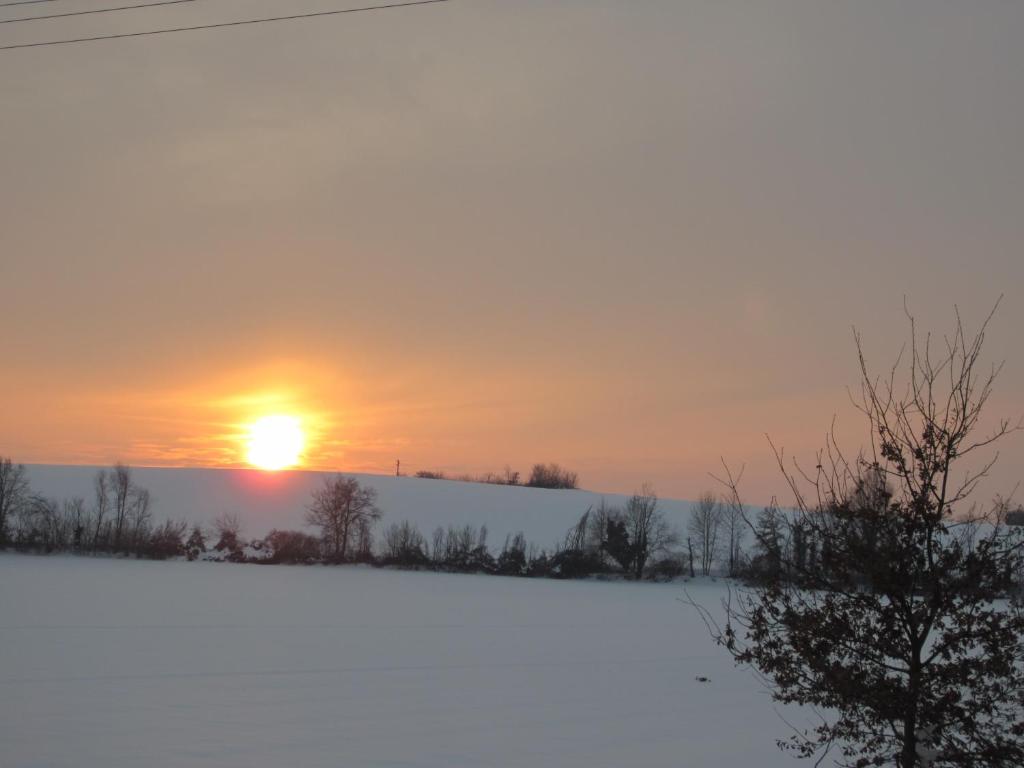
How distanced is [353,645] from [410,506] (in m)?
70.3

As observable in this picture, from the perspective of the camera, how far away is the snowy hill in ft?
277

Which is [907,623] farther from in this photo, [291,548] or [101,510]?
[101,510]

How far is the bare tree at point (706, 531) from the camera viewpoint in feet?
240

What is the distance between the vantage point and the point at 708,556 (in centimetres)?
7300

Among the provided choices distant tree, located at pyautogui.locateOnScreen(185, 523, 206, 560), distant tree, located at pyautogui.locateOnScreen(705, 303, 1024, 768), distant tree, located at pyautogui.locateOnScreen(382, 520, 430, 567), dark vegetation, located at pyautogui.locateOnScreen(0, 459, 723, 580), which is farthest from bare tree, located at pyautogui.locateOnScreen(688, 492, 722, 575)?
distant tree, located at pyautogui.locateOnScreen(705, 303, 1024, 768)

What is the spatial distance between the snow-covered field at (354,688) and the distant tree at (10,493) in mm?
40701

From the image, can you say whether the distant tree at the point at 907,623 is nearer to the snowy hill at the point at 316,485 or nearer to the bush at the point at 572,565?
the bush at the point at 572,565

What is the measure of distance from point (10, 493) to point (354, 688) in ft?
210

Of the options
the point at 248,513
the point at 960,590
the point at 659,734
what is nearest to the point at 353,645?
the point at 659,734

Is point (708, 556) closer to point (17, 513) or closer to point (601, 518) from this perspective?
point (601, 518)

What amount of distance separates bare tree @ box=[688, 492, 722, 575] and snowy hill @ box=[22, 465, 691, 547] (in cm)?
440

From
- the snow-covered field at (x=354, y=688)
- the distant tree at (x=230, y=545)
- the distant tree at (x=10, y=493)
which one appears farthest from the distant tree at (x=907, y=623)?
the distant tree at (x=10, y=493)

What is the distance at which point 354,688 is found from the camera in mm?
15320

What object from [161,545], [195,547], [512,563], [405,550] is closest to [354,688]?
[512,563]
